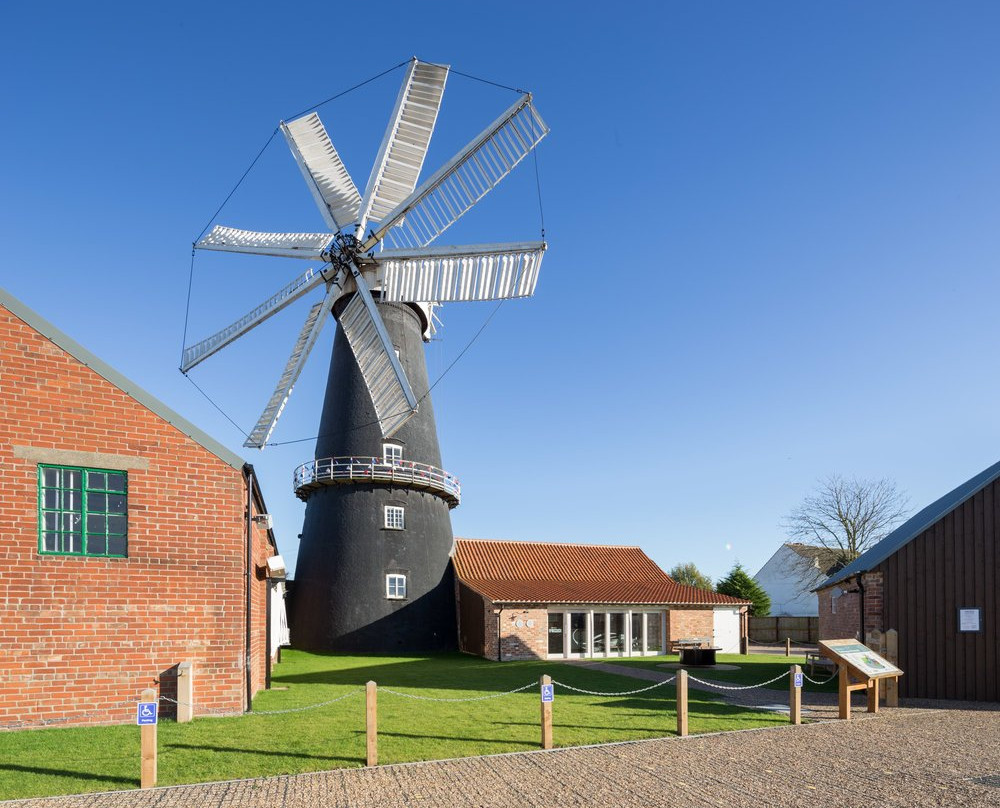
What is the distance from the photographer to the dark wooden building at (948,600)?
1580 centimetres

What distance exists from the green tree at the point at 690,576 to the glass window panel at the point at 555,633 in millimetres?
28100

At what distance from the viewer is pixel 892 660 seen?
1549cm

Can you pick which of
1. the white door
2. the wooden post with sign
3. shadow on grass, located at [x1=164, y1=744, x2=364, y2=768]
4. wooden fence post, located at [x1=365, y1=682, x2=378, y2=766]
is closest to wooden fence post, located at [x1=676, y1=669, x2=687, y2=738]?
the wooden post with sign

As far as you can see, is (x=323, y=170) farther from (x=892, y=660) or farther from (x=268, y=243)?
(x=892, y=660)

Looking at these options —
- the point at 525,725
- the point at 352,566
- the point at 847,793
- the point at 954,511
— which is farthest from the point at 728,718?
the point at 352,566

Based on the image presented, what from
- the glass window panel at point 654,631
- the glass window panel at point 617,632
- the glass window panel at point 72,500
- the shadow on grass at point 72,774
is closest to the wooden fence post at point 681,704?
the shadow on grass at point 72,774

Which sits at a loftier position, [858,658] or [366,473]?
[366,473]

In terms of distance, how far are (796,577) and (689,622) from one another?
74.7 feet

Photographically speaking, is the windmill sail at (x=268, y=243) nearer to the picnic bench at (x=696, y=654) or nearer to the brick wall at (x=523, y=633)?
the brick wall at (x=523, y=633)

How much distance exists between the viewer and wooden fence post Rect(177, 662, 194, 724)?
12031 mm

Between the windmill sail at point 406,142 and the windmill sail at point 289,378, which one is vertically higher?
the windmill sail at point 406,142

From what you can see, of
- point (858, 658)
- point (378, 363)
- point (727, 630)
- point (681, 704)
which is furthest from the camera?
point (727, 630)

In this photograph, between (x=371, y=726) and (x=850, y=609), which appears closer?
(x=371, y=726)

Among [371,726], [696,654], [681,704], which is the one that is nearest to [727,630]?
[696,654]
